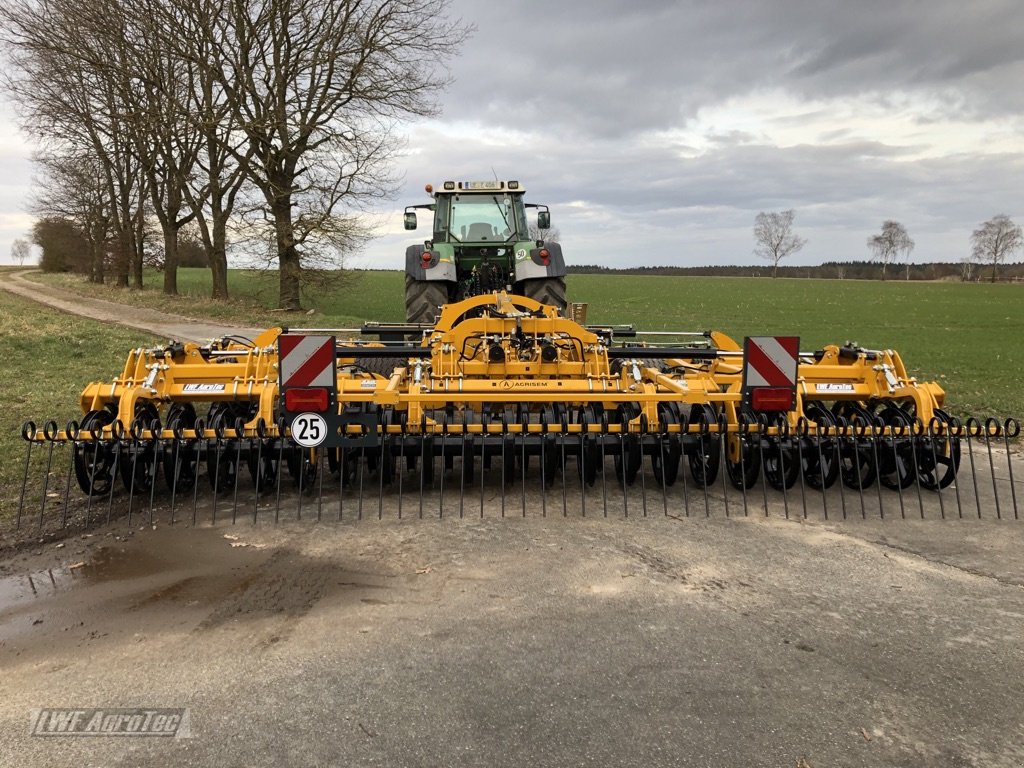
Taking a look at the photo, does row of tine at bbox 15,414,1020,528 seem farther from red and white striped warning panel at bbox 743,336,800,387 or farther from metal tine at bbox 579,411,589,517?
red and white striped warning panel at bbox 743,336,800,387

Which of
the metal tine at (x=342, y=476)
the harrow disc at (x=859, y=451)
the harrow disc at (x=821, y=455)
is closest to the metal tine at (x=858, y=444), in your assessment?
the harrow disc at (x=859, y=451)

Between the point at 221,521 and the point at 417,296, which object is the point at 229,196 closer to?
the point at 417,296

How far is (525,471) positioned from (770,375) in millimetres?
1695

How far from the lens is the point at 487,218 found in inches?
388

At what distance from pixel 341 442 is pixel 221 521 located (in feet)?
2.79

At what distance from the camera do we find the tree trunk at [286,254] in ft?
64.1

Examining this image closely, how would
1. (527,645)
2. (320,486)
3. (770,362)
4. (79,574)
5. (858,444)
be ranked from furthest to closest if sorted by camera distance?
(858,444), (770,362), (320,486), (79,574), (527,645)

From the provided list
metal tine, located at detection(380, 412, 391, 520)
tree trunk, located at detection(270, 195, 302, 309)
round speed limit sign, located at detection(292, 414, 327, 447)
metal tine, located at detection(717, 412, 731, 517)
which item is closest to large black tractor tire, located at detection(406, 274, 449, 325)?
metal tine, located at detection(380, 412, 391, 520)

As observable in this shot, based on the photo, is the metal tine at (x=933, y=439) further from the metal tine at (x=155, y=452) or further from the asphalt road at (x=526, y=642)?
the metal tine at (x=155, y=452)

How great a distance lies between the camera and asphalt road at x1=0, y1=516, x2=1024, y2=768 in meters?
2.29

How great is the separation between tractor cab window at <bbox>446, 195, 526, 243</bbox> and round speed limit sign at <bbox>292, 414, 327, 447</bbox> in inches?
228

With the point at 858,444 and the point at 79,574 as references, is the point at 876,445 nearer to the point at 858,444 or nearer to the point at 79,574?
the point at 858,444

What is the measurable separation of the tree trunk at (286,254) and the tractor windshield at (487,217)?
11.0 metres

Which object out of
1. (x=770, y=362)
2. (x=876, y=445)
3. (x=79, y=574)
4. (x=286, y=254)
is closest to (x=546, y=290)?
(x=770, y=362)
